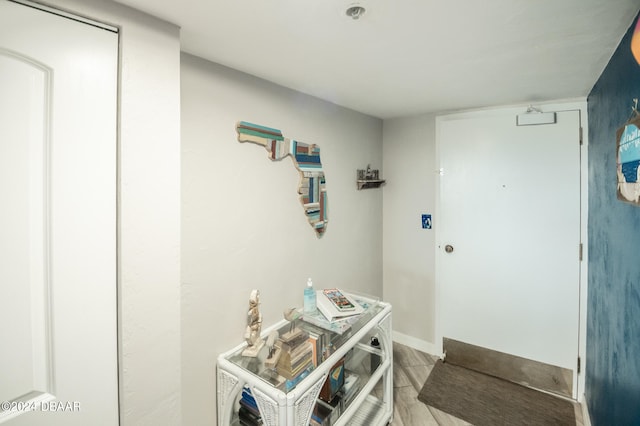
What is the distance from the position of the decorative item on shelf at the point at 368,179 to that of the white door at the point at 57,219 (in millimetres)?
1894

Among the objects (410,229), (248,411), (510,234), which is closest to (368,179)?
(410,229)

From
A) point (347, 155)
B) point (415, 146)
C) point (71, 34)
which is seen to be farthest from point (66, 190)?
point (415, 146)

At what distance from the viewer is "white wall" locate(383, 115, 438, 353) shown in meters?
2.69

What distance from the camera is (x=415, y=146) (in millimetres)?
2730

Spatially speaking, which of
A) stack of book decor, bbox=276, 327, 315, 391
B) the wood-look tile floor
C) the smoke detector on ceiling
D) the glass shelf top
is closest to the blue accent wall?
the wood-look tile floor

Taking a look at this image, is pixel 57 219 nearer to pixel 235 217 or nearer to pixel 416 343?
pixel 235 217

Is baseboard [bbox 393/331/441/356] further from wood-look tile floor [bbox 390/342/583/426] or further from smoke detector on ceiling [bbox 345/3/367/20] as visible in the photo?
smoke detector on ceiling [bbox 345/3/367/20]

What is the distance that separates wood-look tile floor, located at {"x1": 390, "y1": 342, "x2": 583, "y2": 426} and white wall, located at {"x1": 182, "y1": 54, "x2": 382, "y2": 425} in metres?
0.98

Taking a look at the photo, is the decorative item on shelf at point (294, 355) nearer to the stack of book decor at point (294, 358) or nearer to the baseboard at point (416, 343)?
the stack of book decor at point (294, 358)

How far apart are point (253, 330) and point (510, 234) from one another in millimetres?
2077

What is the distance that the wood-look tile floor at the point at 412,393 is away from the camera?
1.96 metres

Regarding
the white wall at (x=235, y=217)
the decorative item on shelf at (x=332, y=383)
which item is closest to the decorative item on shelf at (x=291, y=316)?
the white wall at (x=235, y=217)

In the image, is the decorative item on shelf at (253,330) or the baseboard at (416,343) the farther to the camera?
the baseboard at (416,343)

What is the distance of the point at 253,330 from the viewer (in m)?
1.54
